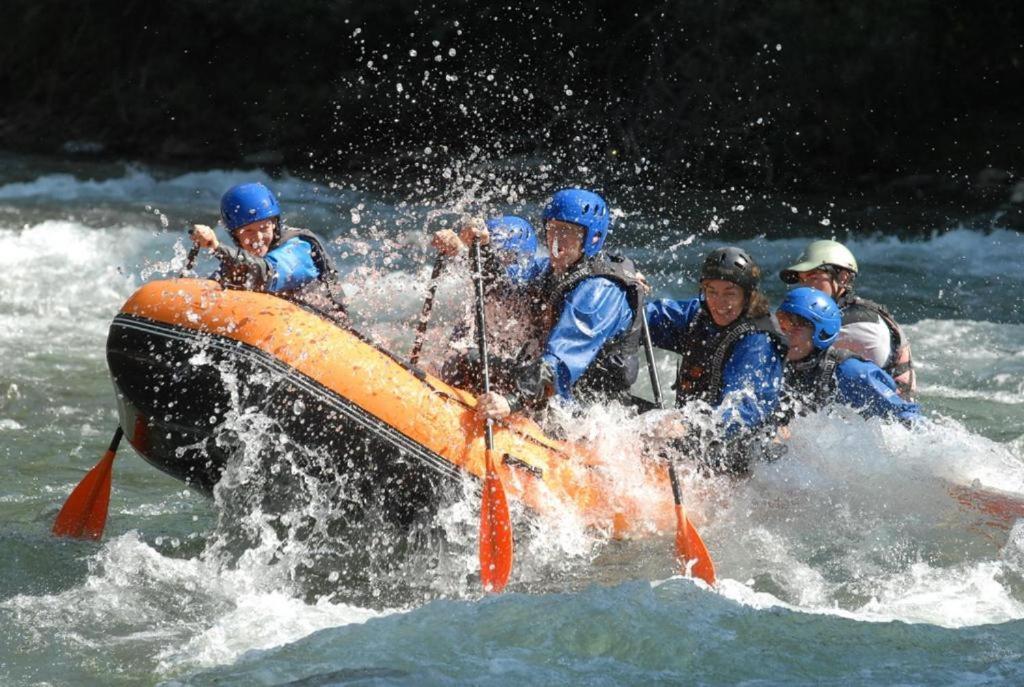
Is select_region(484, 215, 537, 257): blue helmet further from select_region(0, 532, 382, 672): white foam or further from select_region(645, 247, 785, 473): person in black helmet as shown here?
select_region(0, 532, 382, 672): white foam

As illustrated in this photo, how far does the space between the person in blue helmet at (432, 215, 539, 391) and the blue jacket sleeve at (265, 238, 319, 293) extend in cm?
56

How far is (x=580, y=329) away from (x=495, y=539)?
104cm

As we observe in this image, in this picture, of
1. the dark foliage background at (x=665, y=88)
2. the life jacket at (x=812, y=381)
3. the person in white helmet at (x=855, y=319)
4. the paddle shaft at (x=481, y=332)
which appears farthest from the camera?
the dark foliage background at (x=665, y=88)

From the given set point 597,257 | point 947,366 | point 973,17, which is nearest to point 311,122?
point 973,17

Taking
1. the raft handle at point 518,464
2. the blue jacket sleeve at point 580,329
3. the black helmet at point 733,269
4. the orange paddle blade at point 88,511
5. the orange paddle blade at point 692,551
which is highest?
the black helmet at point 733,269

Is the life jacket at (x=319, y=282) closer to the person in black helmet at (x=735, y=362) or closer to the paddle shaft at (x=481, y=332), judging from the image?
the paddle shaft at (x=481, y=332)

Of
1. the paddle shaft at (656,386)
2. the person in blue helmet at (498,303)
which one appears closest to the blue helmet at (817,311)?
the paddle shaft at (656,386)

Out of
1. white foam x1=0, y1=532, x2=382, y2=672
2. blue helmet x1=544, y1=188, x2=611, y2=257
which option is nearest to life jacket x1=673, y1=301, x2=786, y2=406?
blue helmet x1=544, y1=188, x2=611, y2=257

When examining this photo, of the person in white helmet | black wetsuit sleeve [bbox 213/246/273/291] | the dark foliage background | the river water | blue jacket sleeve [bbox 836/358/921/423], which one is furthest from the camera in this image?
the dark foliage background

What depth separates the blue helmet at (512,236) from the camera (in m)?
6.64

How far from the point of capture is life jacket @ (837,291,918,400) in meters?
7.34

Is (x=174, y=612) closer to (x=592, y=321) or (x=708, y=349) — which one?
(x=592, y=321)

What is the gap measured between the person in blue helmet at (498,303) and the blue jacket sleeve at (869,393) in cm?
157

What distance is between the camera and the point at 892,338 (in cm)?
738
